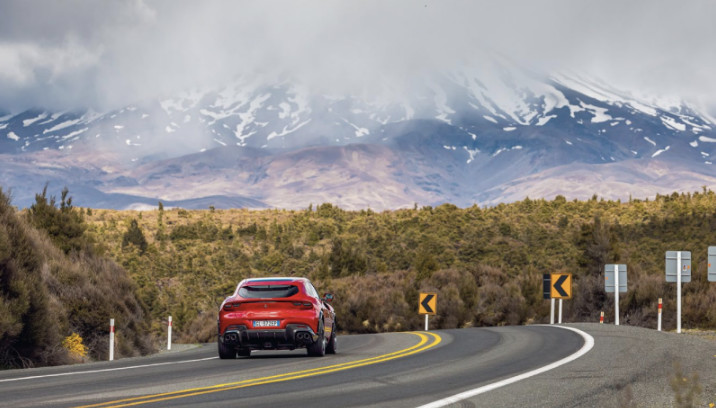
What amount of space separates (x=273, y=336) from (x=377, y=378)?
455 cm

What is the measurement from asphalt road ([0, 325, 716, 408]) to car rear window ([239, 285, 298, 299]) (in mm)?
1139

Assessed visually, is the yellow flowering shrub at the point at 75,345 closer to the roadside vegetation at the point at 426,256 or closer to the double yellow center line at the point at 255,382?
the double yellow center line at the point at 255,382

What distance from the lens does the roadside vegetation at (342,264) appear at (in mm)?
20922

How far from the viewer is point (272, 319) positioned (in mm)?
17328

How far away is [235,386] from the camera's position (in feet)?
40.7

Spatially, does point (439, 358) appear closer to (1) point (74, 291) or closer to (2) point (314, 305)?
(2) point (314, 305)

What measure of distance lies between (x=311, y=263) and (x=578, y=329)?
54.2 meters

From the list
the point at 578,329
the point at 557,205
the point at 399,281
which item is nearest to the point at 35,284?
the point at 578,329

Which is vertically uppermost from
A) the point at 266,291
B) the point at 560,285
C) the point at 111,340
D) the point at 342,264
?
the point at 266,291

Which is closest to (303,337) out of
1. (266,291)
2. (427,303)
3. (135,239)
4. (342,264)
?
(266,291)

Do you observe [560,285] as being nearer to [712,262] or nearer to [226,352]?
[712,262]

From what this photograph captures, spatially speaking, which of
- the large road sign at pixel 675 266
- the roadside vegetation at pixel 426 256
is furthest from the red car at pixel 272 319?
the large road sign at pixel 675 266

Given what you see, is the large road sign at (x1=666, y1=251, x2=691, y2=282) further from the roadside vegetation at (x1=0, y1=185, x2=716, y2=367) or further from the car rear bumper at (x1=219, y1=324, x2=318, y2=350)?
the car rear bumper at (x1=219, y1=324, x2=318, y2=350)

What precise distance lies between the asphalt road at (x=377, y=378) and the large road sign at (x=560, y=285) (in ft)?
61.6
